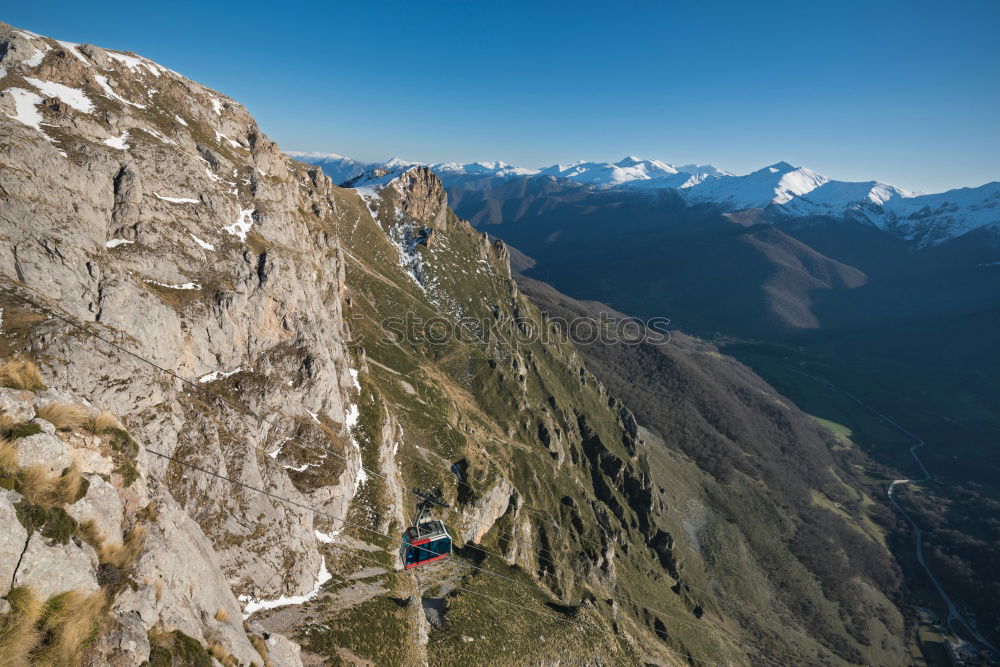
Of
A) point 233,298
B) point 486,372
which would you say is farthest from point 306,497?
point 486,372

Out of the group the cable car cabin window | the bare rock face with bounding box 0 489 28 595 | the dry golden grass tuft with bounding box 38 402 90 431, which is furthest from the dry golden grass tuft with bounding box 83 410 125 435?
the cable car cabin window

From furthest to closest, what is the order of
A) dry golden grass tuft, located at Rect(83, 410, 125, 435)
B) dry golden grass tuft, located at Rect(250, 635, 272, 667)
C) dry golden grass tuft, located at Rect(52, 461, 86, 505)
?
1. dry golden grass tuft, located at Rect(250, 635, 272, 667)
2. dry golden grass tuft, located at Rect(83, 410, 125, 435)
3. dry golden grass tuft, located at Rect(52, 461, 86, 505)

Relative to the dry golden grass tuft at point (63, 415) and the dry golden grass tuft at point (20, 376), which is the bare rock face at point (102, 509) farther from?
the dry golden grass tuft at point (20, 376)

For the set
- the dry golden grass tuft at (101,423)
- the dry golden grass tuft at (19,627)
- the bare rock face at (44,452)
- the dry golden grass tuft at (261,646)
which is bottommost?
the dry golden grass tuft at (261,646)

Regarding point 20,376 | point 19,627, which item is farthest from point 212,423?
point 19,627

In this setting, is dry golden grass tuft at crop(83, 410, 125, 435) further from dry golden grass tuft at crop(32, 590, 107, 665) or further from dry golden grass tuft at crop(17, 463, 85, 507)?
dry golden grass tuft at crop(32, 590, 107, 665)

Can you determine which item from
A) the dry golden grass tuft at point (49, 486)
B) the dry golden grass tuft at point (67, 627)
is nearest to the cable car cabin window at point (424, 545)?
the dry golden grass tuft at point (49, 486)

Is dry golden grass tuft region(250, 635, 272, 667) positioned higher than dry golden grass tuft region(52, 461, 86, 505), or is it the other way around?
dry golden grass tuft region(52, 461, 86, 505)
